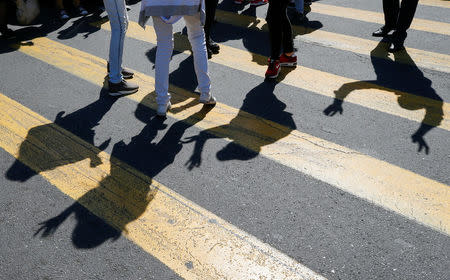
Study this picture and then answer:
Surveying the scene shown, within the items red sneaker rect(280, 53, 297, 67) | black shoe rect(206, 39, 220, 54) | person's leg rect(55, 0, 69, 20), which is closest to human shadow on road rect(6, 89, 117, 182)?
black shoe rect(206, 39, 220, 54)

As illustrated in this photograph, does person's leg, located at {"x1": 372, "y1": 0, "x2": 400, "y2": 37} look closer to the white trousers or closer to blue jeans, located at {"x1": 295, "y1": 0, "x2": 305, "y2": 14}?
blue jeans, located at {"x1": 295, "y1": 0, "x2": 305, "y2": 14}

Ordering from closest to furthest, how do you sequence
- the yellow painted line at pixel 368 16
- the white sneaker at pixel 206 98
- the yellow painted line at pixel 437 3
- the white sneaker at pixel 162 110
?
1. the white sneaker at pixel 162 110
2. the white sneaker at pixel 206 98
3. the yellow painted line at pixel 368 16
4. the yellow painted line at pixel 437 3

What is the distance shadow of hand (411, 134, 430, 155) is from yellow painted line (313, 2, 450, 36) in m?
2.94

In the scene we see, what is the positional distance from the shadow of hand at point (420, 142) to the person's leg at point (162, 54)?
229 centimetres

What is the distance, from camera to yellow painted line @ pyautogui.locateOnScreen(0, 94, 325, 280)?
8.79 ft

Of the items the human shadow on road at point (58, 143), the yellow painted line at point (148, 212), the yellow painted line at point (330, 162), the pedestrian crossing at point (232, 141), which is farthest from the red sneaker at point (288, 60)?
the yellow painted line at point (148, 212)

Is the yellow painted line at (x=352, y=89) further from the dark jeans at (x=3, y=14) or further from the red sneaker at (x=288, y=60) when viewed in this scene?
the dark jeans at (x=3, y=14)

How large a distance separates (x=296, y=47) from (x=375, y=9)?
2.14 meters

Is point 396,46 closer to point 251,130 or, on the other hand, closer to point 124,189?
point 251,130

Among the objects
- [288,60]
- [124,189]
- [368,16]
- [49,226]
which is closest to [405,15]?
[368,16]

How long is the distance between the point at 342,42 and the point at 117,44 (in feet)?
9.82

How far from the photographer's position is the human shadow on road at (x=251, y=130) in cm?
377

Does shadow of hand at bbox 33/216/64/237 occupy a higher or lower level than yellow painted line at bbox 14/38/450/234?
lower

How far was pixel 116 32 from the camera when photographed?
4.73 m
